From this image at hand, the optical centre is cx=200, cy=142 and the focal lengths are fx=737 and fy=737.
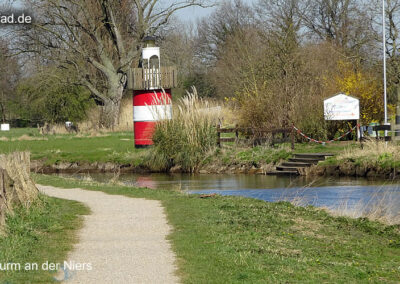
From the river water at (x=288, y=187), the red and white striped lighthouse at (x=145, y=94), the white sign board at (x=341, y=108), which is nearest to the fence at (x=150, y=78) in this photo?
the red and white striped lighthouse at (x=145, y=94)

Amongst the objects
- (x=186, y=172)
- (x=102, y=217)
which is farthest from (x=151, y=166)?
(x=102, y=217)

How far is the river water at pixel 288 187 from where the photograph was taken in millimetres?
19375

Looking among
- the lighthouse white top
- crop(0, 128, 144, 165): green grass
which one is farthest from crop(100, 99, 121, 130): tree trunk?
the lighthouse white top

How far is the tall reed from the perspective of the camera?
1226 inches

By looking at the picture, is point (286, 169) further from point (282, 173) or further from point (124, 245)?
point (124, 245)

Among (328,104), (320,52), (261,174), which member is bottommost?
(261,174)

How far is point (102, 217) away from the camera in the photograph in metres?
14.2

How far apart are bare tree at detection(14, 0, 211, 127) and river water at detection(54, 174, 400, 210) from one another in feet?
69.8

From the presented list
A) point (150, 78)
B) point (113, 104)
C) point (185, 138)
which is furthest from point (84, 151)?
point (113, 104)

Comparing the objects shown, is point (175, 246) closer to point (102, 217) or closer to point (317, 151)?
point (102, 217)

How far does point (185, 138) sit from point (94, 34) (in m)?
21.4

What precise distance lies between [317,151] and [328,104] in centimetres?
266

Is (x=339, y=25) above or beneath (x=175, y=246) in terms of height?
above

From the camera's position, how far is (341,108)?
32.2 metres
